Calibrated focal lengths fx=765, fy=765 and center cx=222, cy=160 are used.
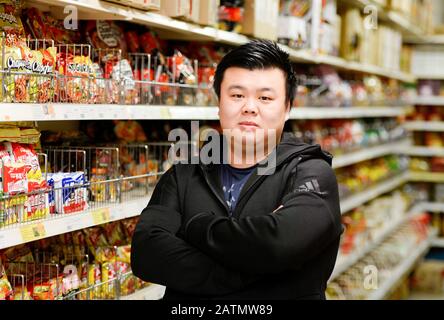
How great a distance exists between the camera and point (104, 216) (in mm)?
2607

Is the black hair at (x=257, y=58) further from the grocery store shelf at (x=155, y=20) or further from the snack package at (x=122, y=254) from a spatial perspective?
the snack package at (x=122, y=254)

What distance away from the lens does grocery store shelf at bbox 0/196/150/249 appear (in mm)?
2105

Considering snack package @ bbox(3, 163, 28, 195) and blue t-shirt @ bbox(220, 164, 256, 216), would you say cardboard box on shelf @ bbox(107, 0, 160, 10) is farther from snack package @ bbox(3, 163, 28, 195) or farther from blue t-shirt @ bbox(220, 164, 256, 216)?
blue t-shirt @ bbox(220, 164, 256, 216)

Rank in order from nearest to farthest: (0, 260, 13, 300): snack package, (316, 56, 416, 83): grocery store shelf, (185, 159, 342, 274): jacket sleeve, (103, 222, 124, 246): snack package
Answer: (185, 159, 342, 274): jacket sleeve → (0, 260, 13, 300): snack package → (103, 222, 124, 246): snack package → (316, 56, 416, 83): grocery store shelf

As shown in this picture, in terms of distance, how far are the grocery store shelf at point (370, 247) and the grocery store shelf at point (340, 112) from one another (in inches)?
36.8

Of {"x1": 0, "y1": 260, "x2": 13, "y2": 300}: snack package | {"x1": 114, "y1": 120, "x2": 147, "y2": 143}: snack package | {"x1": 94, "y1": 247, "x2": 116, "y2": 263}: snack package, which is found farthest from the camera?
{"x1": 114, "y1": 120, "x2": 147, "y2": 143}: snack package

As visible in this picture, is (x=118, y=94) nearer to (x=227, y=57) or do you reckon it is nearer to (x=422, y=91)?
(x=227, y=57)

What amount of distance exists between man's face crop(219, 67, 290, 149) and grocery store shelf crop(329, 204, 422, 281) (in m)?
2.67

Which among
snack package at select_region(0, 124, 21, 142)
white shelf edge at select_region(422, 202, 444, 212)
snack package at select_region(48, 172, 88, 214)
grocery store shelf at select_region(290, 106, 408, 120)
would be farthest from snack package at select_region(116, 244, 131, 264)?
white shelf edge at select_region(422, 202, 444, 212)

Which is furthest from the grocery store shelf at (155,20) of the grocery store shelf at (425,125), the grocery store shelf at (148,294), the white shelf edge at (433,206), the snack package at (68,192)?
the white shelf edge at (433,206)

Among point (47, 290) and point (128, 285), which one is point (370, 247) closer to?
point (128, 285)

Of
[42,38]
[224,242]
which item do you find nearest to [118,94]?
[42,38]

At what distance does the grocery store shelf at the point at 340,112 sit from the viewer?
14.1 ft
